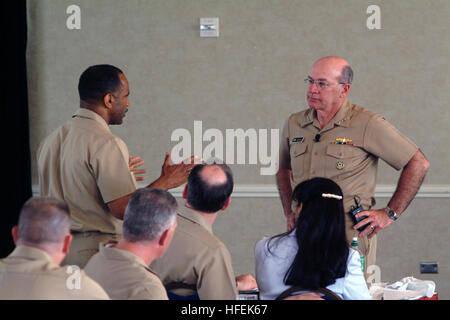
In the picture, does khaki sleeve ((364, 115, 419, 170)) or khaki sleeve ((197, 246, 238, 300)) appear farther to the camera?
khaki sleeve ((364, 115, 419, 170))

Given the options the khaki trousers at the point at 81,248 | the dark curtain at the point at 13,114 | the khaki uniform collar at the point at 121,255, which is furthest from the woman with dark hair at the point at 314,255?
the dark curtain at the point at 13,114

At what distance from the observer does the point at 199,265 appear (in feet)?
6.66

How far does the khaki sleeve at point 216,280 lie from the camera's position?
2.00 m

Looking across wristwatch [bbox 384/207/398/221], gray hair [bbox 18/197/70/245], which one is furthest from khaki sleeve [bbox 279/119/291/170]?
gray hair [bbox 18/197/70/245]

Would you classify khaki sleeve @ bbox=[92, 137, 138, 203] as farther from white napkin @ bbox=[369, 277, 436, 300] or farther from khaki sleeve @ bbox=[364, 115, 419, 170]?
khaki sleeve @ bbox=[364, 115, 419, 170]

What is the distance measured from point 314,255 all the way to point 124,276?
71 centimetres

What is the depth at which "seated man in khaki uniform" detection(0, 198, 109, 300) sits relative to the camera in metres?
1.52

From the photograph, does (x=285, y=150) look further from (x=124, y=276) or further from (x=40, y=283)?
(x=40, y=283)

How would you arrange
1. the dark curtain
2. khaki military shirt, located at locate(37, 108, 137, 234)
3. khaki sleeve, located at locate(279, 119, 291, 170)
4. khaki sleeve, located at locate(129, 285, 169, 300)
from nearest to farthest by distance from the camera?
khaki sleeve, located at locate(129, 285, 169, 300)
khaki military shirt, located at locate(37, 108, 137, 234)
khaki sleeve, located at locate(279, 119, 291, 170)
the dark curtain

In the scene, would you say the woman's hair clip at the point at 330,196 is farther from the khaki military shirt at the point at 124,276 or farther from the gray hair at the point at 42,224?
the gray hair at the point at 42,224

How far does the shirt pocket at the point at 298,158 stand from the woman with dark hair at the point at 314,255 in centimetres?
89

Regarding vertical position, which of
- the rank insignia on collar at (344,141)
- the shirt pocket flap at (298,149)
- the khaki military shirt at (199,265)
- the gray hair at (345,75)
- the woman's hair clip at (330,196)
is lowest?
the khaki military shirt at (199,265)
